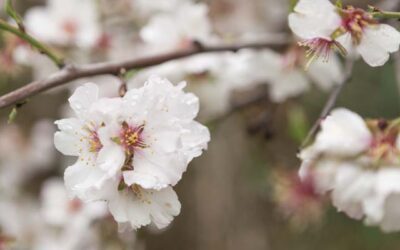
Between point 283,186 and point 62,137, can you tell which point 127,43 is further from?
point 62,137

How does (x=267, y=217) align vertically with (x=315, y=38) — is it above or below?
below

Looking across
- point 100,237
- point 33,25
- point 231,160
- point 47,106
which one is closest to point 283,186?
point 100,237

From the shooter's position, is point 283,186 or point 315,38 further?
point 283,186

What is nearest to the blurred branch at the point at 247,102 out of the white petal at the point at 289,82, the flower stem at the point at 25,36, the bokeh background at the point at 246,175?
the white petal at the point at 289,82

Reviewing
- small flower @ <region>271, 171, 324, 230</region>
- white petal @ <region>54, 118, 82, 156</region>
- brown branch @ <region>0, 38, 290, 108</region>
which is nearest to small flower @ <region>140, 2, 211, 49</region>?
brown branch @ <region>0, 38, 290, 108</region>

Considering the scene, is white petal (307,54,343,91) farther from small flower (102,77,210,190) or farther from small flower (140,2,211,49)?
small flower (102,77,210,190)

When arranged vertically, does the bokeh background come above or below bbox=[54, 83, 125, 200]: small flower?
below

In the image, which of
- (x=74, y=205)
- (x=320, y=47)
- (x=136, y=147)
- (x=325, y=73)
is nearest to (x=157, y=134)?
(x=136, y=147)
